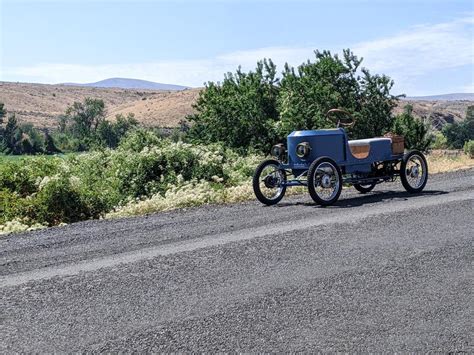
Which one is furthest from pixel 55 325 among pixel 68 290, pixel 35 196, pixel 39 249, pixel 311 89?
pixel 311 89

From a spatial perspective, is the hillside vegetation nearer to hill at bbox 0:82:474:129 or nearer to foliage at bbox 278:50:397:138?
foliage at bbox 278:50:397:138

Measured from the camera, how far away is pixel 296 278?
5625 mm

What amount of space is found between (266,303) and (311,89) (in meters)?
27.5

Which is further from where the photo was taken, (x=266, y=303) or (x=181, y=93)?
Answer: (x=181, y=93)

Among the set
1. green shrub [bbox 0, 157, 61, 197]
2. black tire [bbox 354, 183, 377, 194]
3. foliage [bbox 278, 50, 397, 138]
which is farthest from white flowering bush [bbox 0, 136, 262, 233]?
foliage [bbox 278, 50, 397, 138]

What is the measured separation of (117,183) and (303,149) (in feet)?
21.3

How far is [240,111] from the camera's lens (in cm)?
3341

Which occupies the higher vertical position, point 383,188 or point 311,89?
point 311,89

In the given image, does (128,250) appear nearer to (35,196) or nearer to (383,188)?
(383,188)

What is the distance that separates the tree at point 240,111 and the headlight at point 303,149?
21974 millimetres

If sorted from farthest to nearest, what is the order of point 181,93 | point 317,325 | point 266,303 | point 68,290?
1. point 181,93
2. point 68,290
3. point 266,303
4. point 317,325

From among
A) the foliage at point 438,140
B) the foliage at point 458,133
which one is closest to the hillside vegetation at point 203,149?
the foliage at point 438,140

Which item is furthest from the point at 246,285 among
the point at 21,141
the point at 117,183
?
the point at 21,141

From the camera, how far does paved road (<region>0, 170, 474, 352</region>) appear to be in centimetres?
433
